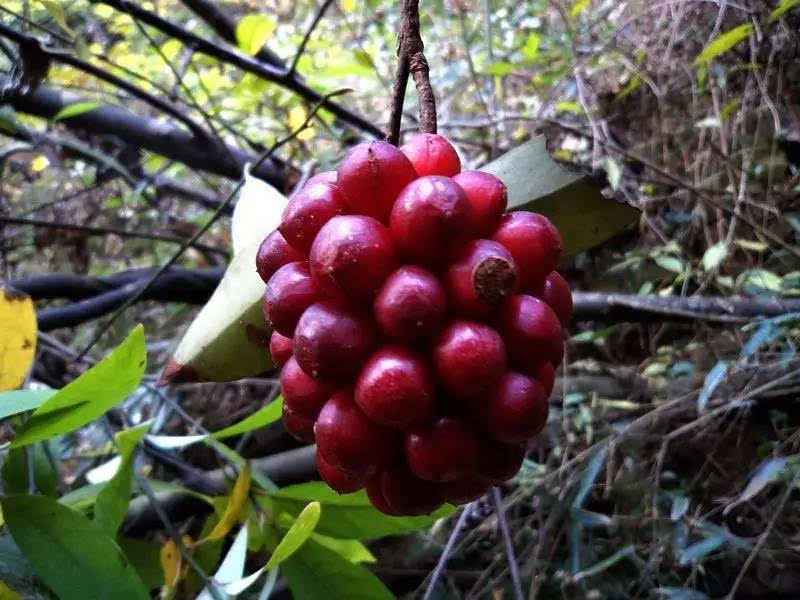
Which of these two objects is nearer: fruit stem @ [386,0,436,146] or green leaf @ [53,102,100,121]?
fruit stem @ [386,0,436,146]

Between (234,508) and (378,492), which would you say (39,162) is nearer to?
(234,508)

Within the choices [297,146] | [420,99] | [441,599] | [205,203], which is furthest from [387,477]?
[205,203]

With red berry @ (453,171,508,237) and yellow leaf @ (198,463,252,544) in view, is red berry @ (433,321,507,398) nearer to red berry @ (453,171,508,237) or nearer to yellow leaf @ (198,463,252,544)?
red berry @ (453,171,508,237)

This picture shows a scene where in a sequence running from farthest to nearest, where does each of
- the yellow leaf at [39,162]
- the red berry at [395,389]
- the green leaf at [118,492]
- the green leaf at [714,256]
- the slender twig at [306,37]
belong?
the yellow leaf at [39,162] < the green leaf at [714,256] < the slender twig at [306,37] < the green leaf at [118,492] < the red berry at [395,389]

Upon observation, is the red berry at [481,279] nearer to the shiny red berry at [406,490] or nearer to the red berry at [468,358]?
the red berry at [468,358]

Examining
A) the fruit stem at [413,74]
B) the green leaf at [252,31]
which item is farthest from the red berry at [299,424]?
the green leaf at [252,31]

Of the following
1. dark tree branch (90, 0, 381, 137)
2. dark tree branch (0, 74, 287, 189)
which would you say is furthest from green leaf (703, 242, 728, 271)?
dark tree branch (0, 74, 287, 189)
